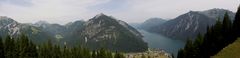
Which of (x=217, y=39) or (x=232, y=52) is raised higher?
(x=217, y=39)

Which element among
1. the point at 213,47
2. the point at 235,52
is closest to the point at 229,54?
the point at 235,52

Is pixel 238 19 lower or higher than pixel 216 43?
higher

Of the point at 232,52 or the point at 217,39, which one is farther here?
the point at 217,39

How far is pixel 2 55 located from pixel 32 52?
36.9ft

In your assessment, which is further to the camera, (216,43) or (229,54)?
(216,43)

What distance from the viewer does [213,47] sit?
378ft

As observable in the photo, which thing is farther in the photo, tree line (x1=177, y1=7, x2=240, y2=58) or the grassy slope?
tree line (x1=177, y1=7, x2=240, y2=58)

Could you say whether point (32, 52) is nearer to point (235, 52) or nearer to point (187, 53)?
point (187, 53)

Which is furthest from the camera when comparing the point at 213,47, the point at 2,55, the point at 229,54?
the point at 2,55

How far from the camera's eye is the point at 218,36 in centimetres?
11700

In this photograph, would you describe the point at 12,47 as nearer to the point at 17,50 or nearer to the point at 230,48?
the point at 17,50

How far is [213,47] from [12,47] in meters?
66.8

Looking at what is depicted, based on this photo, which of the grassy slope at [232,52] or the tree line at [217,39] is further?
the tree line at [217,39]

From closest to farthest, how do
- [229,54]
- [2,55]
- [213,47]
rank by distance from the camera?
1. [229,54]
2. [213,47]
3. [2,55]
